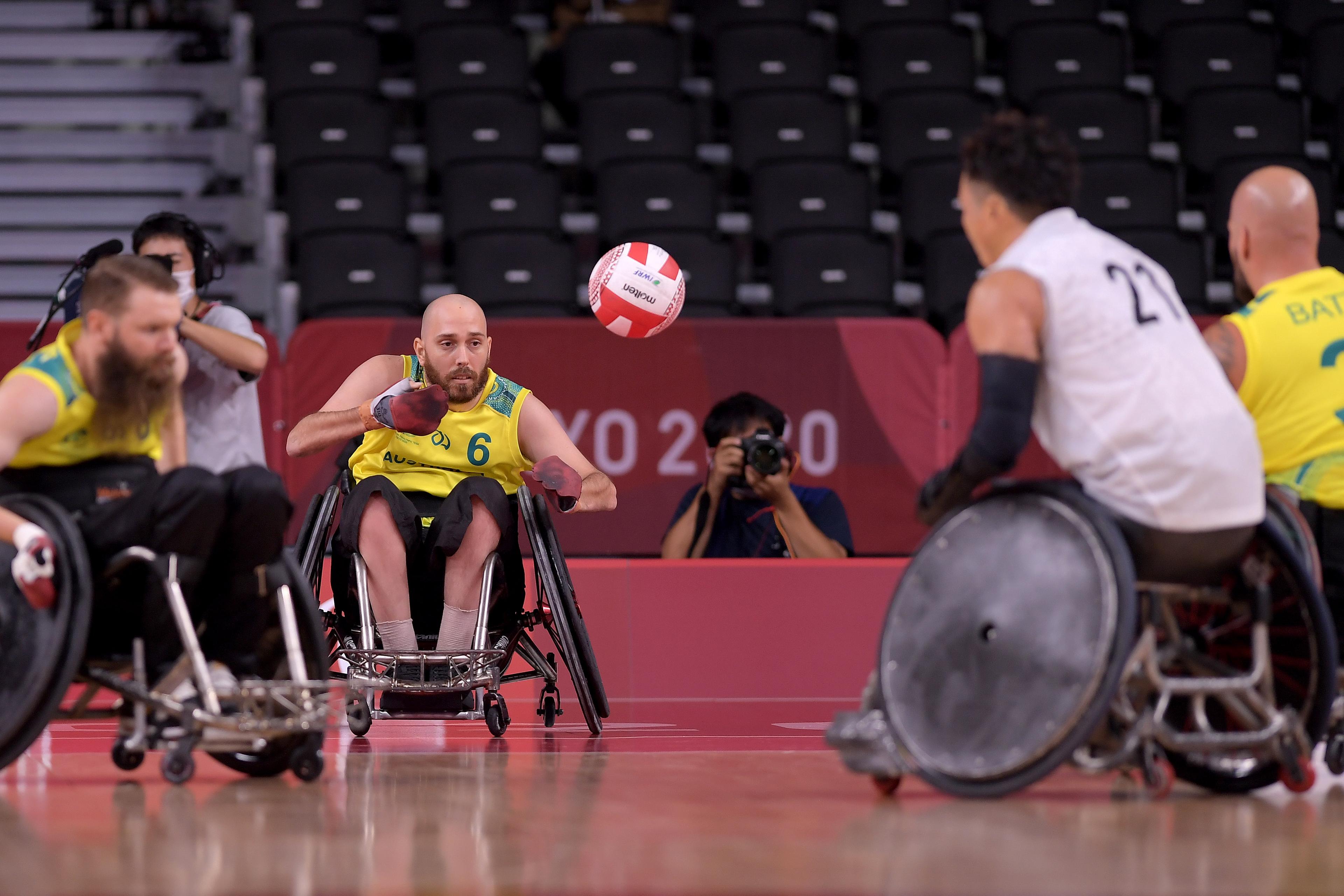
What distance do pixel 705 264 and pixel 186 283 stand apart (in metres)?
4.28

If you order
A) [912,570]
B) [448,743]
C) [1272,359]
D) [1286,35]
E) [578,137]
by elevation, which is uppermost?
[1286,35]

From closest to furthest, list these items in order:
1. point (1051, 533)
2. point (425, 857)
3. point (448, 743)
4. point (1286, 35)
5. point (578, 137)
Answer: point (425, 857) < point (1051, 533) < point (448, 743) < point (578, 137) < point (1286, 35)

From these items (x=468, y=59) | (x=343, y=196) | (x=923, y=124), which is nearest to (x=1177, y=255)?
(x=923, y=124)

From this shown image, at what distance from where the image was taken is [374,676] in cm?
537

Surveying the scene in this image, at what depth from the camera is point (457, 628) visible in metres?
5.40

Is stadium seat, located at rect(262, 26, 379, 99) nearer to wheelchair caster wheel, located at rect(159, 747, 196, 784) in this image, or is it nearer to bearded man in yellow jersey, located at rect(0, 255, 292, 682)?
bearded man in yellow jersey, located at rect(0, 255, 292, 682)

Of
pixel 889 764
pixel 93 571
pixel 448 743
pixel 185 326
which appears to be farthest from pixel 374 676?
pixel 889 764

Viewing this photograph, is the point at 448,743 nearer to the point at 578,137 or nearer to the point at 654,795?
the point at 654,795

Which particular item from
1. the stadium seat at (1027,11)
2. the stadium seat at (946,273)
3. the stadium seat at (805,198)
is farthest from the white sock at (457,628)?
the stadium seat at (1027,11)

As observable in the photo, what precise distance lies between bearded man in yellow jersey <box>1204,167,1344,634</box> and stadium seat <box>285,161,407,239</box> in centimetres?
631

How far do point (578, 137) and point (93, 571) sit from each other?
7213mm

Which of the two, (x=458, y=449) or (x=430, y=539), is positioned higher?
(x=458, y=449)

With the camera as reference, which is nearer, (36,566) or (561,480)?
(36,566)

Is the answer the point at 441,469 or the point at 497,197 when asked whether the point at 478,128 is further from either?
the point at 441,469
